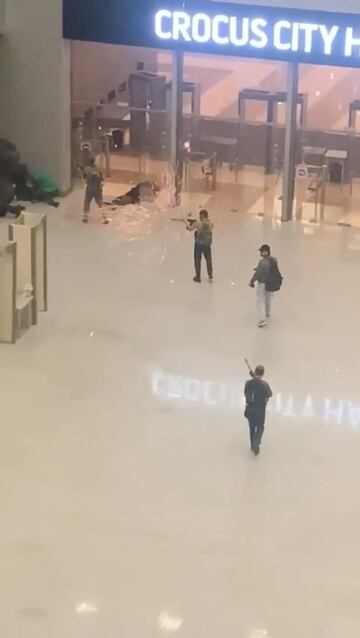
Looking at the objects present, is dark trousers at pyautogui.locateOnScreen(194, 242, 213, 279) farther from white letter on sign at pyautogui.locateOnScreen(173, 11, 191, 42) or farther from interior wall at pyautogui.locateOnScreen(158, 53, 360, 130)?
white letter on sign at pyautogui.locateOnScreen(173, 11, 191, 42)

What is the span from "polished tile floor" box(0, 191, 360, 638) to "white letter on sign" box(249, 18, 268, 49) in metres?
4.19

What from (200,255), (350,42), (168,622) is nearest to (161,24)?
(350,42)

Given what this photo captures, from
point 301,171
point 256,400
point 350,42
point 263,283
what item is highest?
point 350,42

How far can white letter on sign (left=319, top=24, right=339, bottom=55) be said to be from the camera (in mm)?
24641

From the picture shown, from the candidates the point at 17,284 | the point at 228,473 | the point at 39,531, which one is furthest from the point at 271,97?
the point at 39,531

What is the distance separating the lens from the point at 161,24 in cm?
2559

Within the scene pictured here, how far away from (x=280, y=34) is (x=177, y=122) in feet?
9.71

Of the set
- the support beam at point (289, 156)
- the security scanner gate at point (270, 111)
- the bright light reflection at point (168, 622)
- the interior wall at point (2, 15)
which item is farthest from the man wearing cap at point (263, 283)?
the interior wall at point (2, 15)

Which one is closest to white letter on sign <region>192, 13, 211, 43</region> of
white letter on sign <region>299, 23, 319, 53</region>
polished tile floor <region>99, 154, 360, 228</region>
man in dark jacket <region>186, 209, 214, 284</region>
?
white letter on sign <region>299, 23, 319, 53</region>

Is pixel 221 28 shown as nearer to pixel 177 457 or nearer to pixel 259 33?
pixel 259 33

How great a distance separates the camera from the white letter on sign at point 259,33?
25.0 meters

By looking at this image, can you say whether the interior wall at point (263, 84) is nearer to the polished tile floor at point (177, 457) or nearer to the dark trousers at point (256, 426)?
the polished tile floor at point (177, 457)

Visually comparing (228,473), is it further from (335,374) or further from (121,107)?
(121,107)

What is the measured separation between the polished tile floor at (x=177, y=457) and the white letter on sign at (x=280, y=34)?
13.4 feet
